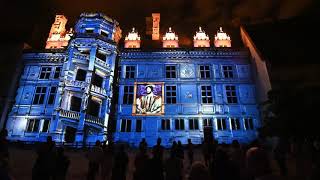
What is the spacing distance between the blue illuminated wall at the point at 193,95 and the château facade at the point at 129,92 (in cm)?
11

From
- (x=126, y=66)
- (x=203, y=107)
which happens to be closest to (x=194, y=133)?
(x=203, y=107)

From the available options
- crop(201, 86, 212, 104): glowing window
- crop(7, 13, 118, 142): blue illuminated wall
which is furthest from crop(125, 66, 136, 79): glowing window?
crop(201, 86, 212, 104): glowing window

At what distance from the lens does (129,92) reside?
105 ft

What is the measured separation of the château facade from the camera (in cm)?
2938

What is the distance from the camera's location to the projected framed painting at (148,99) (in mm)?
30688

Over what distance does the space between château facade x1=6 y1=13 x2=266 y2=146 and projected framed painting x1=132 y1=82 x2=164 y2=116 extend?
12 cm

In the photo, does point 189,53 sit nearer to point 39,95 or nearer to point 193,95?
point 193,95

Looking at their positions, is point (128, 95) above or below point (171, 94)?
below

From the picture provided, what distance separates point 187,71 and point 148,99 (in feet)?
20.9

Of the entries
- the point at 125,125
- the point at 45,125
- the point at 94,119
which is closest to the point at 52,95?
the point at 45,125

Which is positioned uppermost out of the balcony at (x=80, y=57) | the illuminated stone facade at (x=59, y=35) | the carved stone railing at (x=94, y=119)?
the illuminated stone facade at (x=59, y=35)

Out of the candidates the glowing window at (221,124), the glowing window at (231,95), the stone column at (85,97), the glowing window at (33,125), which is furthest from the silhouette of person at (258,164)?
the glowing window at (33,125)

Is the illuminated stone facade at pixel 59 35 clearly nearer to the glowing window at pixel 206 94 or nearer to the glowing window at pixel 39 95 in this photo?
the glowing window at pixel 39 95

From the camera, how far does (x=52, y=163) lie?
27.1ft
